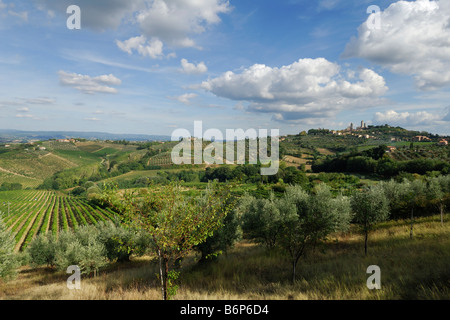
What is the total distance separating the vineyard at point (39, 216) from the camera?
56722mm

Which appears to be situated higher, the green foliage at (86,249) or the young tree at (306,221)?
the young tree at (306,221)

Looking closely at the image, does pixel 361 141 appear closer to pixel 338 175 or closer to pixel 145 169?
pixel 338 175

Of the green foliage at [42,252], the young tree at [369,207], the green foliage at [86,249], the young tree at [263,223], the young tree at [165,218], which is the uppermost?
the young tree at [165,218]

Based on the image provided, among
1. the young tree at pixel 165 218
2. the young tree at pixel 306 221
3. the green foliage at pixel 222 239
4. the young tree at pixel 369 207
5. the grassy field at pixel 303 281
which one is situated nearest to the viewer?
the young tree at pixel 165 218

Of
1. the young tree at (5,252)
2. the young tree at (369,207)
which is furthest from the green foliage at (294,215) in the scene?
the young tree at (5,252)

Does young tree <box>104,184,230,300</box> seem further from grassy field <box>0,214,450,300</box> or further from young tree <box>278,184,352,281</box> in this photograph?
young tree <box>278,184,352,281</box>

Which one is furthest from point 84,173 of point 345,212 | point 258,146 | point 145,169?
point 345,212

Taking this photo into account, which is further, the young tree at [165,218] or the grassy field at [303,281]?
the grassy field at [303,281]

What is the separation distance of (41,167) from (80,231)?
576 ft

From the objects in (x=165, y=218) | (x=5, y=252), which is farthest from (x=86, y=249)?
(x=165, y=218)

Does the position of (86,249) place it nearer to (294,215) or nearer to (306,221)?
(294,215)

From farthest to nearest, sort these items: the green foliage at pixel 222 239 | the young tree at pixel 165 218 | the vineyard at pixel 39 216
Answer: the vineyard at pixel 39 216 < the green foliage at pixel 222 239 < the young tree at pixel 165 218

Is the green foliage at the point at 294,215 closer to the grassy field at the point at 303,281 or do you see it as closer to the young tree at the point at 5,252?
the grassy field at the point at 303,281
